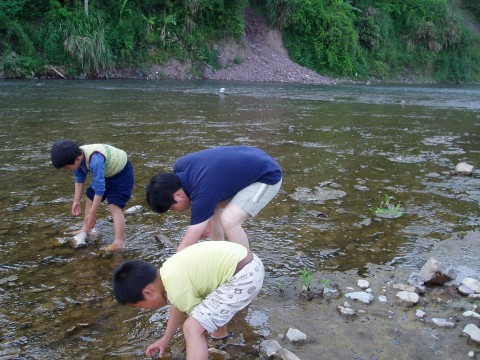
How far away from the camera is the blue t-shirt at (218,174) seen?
2961 millimetres

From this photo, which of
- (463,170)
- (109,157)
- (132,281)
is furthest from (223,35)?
(132,281)

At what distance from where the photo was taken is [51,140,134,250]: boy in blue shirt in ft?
12.2

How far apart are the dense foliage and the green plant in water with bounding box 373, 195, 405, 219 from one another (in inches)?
737

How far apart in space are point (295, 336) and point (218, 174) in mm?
1113

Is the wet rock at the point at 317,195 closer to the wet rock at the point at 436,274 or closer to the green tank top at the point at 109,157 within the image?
the wet rock at the point at 436,274

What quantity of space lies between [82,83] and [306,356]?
18.3 metres

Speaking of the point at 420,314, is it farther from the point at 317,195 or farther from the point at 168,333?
the point at 317,195

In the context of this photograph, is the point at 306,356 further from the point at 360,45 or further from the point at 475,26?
the point at 475,26

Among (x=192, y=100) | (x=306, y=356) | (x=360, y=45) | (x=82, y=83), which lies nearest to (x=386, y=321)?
(x=306, y=356)

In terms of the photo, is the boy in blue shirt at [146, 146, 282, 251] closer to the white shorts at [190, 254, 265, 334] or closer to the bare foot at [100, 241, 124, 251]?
the white shorts at [190, 254, 265, 334]

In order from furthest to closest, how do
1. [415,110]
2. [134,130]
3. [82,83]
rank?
1. [82,83]
2. [415,110]
3. [134,130]

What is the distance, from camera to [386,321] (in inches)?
121

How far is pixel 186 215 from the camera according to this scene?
16.4 feet

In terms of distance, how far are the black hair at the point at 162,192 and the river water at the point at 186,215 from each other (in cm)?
83
